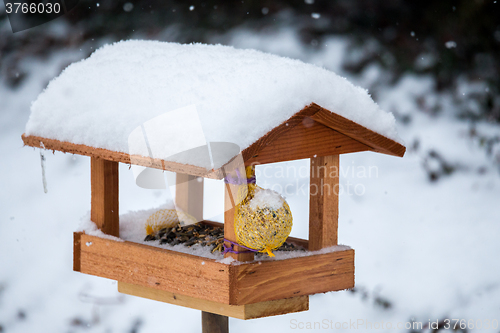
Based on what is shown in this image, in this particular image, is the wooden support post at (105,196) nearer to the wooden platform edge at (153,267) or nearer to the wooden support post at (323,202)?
the wooden platform edge at (153,267)

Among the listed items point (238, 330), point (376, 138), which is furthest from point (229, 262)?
point (238, 330)

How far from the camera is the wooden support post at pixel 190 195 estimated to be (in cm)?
216

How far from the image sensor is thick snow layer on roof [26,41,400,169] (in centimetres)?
133

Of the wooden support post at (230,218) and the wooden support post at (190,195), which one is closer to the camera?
the wooden support post at (230,218)

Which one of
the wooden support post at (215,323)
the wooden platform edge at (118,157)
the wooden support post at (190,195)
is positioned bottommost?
the wooden support post at (215,323)

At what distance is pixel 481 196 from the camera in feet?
11.0

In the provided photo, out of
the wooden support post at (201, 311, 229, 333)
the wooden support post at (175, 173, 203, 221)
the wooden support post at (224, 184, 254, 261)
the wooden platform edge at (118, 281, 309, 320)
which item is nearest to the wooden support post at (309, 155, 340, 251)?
the wooden platform edge at (118, 281, 309, 320)

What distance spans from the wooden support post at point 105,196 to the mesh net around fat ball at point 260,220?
0.60m

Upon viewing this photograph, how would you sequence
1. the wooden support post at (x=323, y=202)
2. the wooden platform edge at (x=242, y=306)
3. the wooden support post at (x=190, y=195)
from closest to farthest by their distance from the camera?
1. the wooden platform edge at (x=242, y=306)
2. the wooden support post at (x=323, y=202)
3. the wooden support post at (x=190, y=195)

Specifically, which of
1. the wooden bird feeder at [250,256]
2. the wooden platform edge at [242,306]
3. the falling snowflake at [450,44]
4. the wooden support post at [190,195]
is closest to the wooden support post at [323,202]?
the wooden bird feeder at [250,256]

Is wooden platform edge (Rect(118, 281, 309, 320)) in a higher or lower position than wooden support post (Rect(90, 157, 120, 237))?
lower

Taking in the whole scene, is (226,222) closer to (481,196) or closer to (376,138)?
(376,138)

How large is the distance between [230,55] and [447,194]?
2.14 meters

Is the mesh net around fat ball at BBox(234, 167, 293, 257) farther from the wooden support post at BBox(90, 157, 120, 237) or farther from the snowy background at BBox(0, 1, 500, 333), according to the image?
the snowy background at BBox(0, 1, 500, 333)
